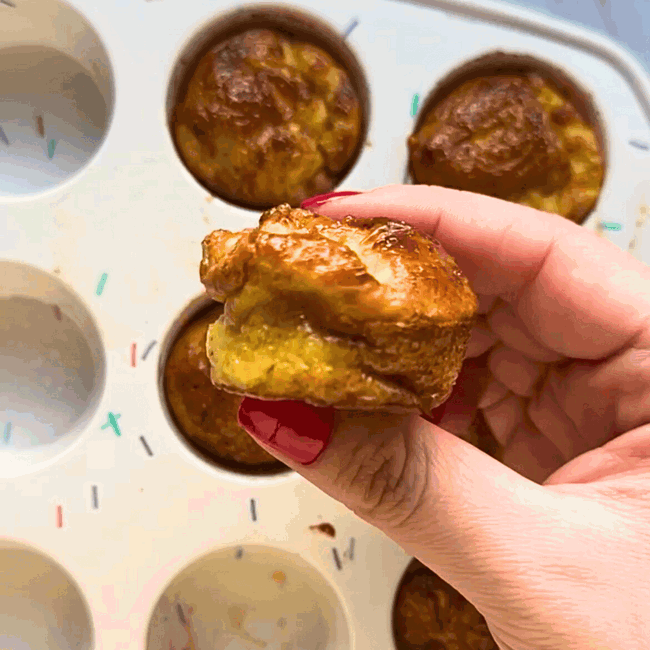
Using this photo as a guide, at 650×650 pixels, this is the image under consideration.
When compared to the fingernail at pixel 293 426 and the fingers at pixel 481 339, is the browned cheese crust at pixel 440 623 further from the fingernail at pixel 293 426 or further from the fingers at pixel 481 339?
the fingernail at pixel 293 426

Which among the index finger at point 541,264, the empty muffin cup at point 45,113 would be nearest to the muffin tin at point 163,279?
the empty muffin cup at point 45,113

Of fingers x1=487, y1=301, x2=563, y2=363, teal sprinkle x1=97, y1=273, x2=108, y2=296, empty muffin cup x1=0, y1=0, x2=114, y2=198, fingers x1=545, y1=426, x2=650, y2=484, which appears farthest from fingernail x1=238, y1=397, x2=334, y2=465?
empty muffin cup x1=0, y1=0, x2=114, y2=198

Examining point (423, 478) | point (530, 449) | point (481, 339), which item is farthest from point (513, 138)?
point (423, 478)

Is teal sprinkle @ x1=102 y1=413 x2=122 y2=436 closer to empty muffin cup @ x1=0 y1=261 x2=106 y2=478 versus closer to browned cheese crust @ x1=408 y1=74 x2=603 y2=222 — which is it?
empty muffin cup @ x1=0 y1=261 x2=106 y2=478

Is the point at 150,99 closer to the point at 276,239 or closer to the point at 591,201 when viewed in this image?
the point at 276,239

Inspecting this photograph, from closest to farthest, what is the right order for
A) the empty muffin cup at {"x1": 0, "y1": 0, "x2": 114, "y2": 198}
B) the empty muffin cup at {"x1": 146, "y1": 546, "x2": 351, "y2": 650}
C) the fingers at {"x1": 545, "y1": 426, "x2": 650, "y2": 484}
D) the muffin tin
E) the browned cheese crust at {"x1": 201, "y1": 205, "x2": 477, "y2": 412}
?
the browned cheese crust at {"x1": 201, "y1": 205, "x2": 477, "y2": 412}, the fingers at {"x1": 545, "y1": 426, "x2": 650, "y2": 484}, the muffin tin, the empty muffin cup at {"x1": 146, "y1": 546, "x2": 351, "y2": 650}, the empty muffin cup at {"x1": 0, "y1": 0, "x2": 114, "y2": 198}

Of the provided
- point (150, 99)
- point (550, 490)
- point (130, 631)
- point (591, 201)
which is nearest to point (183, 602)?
point (130, 631)

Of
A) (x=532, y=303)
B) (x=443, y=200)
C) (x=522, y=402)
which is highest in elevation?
(x=443, y=200)
